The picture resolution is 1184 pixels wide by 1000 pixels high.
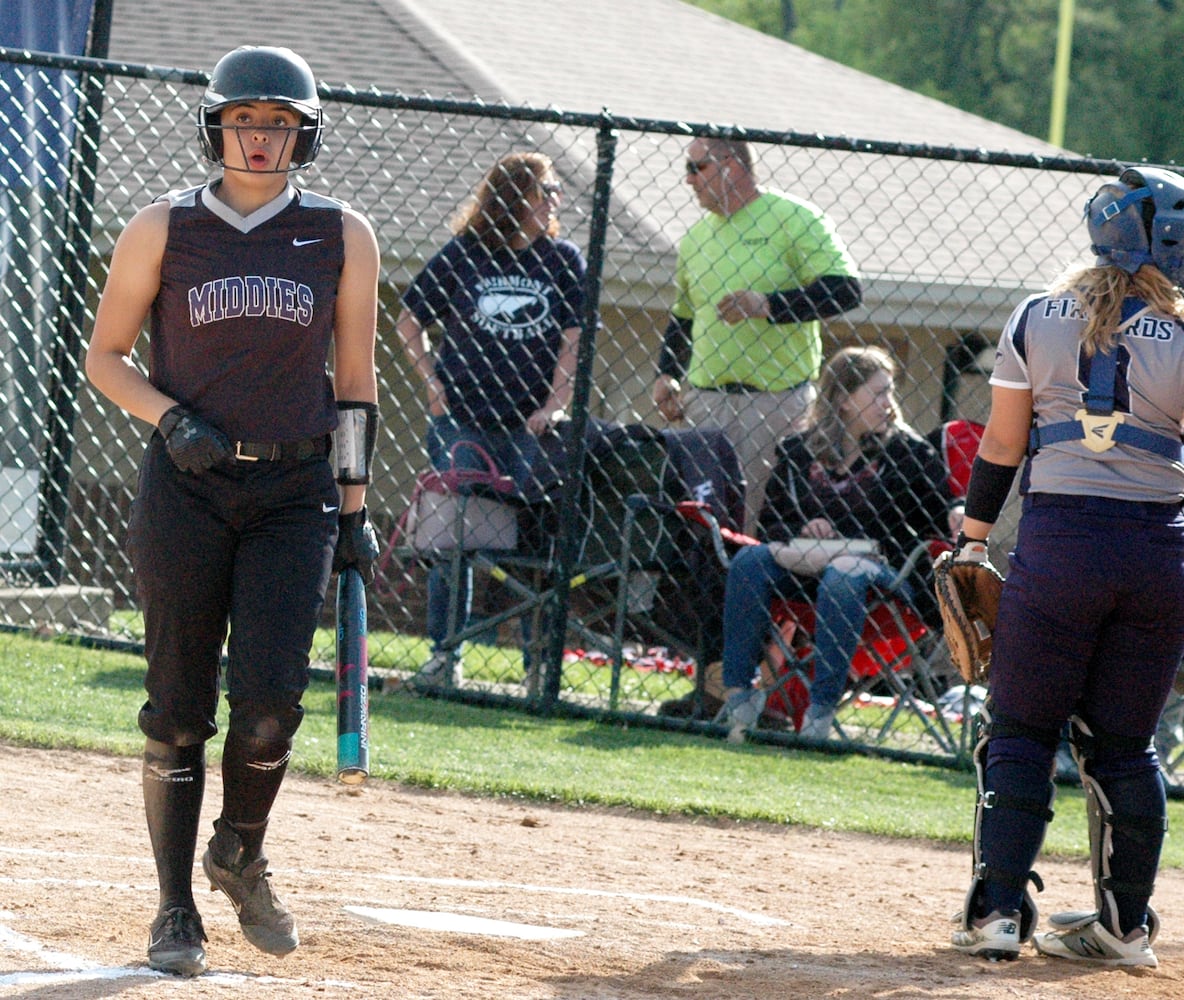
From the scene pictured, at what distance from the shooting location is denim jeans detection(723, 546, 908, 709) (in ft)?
25.3

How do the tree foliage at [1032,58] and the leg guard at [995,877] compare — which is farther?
the tree foliage at [1032,58]

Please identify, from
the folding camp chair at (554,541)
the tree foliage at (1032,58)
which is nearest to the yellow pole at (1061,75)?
the tree foliage at (1032,58)

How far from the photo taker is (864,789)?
7246 millimetres

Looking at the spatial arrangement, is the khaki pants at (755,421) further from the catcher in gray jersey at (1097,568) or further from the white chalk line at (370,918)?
the catcher in gray jersey at (1097,568)

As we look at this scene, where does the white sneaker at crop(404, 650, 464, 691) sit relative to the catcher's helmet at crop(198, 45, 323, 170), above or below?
below

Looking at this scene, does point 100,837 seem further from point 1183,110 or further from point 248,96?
point 1183,110

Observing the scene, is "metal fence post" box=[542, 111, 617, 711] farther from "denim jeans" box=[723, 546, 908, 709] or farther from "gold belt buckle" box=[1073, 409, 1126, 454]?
"gold belt buckle" box=[1073, 409, 1126, 454]

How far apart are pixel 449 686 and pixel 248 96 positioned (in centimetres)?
459

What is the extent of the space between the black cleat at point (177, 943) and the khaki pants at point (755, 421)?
474 centimetres

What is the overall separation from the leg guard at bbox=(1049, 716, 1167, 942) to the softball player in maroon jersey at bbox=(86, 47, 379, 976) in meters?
1.99

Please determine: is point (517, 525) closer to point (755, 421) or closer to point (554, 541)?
point (554, 541)

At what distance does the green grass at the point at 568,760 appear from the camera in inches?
262

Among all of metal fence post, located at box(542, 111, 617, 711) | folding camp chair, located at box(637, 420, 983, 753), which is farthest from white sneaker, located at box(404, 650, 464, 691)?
folding camp chair, located at box(637, 420, 983, 753)

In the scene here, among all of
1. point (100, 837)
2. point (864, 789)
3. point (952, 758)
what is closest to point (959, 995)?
point (100, 837)
